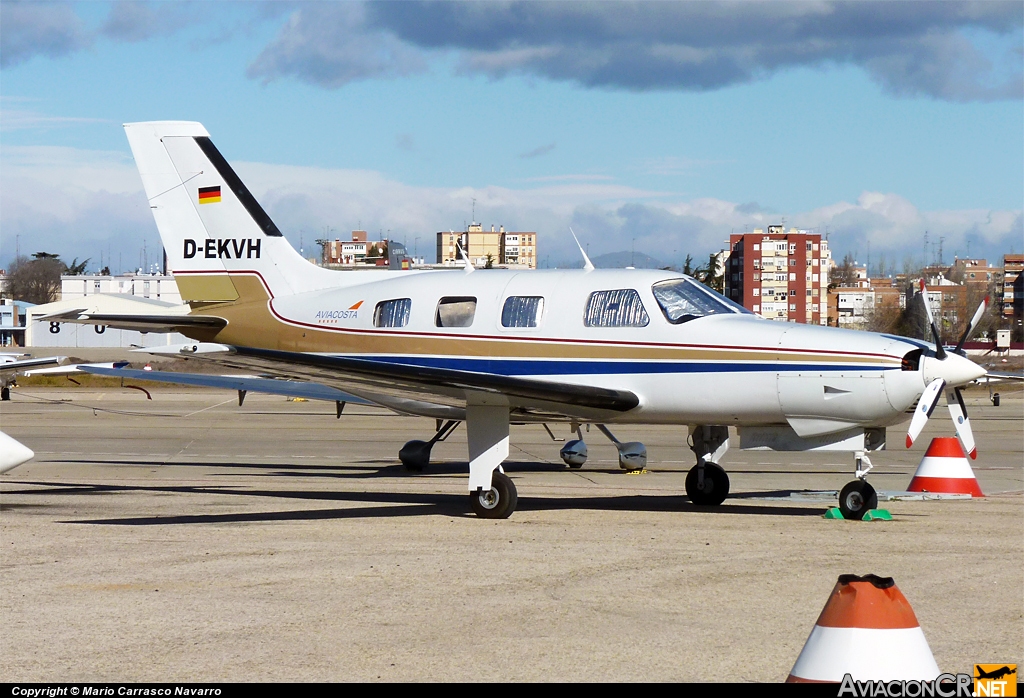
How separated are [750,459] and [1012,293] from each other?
158756mm

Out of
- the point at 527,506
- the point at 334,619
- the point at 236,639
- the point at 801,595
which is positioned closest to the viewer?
the point at 236,639

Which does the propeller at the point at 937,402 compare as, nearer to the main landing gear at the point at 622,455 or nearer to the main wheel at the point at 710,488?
the main wheel at the point at 710,488

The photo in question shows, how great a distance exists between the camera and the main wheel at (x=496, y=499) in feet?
38.1

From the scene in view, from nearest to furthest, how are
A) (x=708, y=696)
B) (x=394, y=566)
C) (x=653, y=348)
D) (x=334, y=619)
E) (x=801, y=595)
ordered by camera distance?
(x=708, y=696) → (x=334, y=619) → (x=801, y=595) → (x=394, y=566) → (x=653, y=348)

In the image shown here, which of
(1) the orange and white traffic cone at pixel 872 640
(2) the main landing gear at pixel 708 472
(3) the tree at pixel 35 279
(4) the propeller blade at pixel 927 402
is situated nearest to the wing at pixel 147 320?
(2) the main landing gear at pixel 708 472

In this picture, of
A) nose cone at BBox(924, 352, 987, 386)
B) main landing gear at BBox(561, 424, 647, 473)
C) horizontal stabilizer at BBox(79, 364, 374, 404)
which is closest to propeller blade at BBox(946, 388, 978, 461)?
nose cone at BBox(924, 352, 987, 386)

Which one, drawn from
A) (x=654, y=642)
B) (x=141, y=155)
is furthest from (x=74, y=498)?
(x=654, y=642)

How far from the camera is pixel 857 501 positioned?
458 inches

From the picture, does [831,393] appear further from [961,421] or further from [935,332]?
[961,421]

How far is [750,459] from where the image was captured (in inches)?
789

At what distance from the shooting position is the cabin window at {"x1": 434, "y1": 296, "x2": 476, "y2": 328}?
42.8ft

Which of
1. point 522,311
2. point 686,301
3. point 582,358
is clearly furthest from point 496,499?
point 686,301

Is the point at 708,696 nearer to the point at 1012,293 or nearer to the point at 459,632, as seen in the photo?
the point at 459,632

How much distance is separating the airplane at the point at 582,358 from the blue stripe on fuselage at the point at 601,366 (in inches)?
0.6
